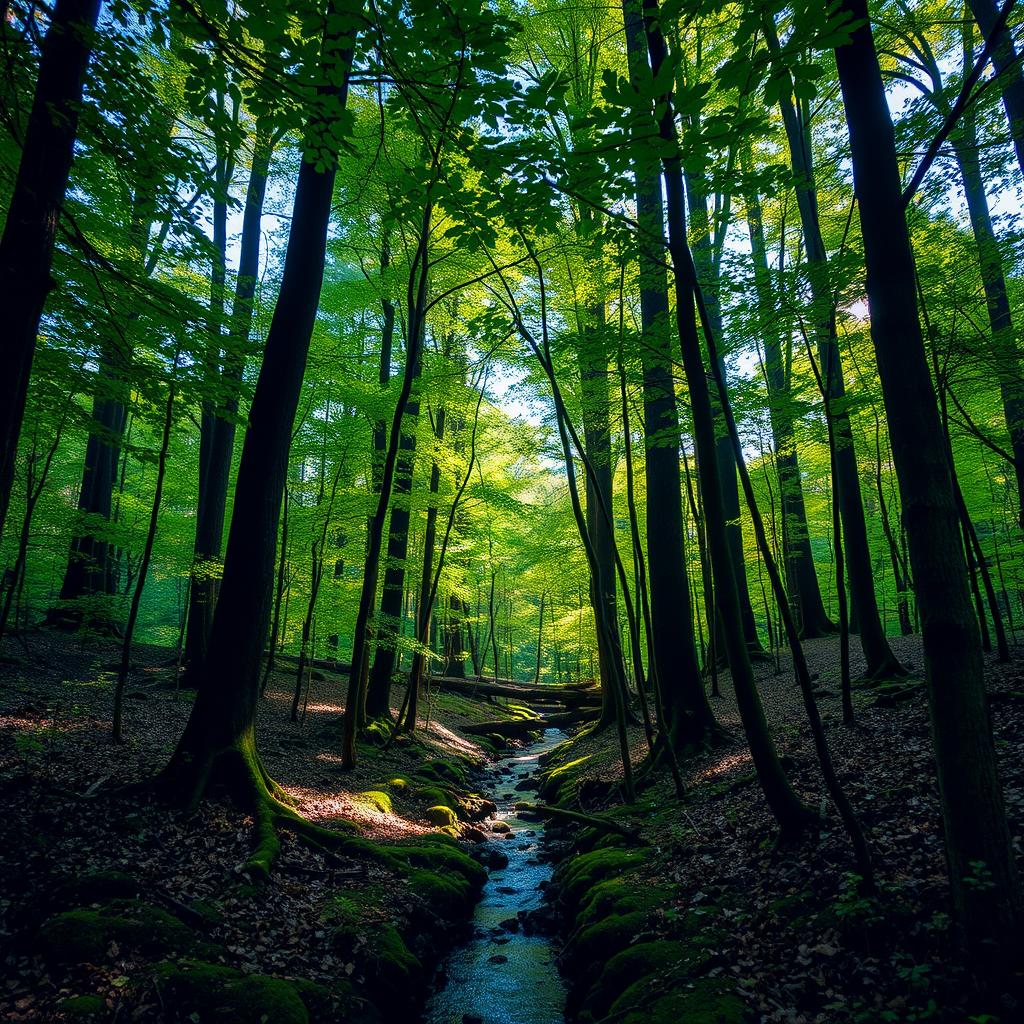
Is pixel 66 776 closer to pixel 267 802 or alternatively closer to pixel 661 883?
pixel 267 802

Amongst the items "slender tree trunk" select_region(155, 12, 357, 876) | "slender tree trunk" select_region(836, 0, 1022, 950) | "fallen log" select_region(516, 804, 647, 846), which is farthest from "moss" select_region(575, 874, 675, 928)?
"slender tree trunk" select_region(155, 12, 357, 876)

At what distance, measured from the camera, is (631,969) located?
4008 millimetres

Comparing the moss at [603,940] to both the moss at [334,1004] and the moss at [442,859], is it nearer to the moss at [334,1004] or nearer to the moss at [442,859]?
the moss at [334,1004]

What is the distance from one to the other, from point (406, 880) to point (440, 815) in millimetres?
2574

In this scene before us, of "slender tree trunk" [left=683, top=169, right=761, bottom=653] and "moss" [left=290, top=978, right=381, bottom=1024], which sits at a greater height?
"slender tree trunk" [left=683, top=169, right=761, bottom=653]

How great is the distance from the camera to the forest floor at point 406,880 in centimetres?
320

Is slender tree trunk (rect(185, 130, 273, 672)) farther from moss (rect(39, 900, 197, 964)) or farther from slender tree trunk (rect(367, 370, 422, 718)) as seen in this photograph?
moss (rect(39, 900, 197, 964))

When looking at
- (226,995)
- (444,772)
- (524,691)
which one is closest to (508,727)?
(524,691)

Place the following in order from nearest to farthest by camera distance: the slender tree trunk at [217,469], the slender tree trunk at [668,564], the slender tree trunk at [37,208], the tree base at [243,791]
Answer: the slender tree trunk at [37,208] → the tree base at [243,791] → the slender tree trunk at [668,564] → the slender tree trunk at [217,469]

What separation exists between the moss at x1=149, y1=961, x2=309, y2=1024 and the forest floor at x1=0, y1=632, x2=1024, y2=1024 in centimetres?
7

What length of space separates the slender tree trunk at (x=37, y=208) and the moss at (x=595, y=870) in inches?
244

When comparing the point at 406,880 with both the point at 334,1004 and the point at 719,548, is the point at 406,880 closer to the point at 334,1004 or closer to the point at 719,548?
the point at 334,1004

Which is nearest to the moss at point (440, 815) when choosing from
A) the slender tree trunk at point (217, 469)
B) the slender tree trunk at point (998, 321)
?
the slender tree trunk at point (217, 469)

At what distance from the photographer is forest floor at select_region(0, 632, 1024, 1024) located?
10.5 ft
